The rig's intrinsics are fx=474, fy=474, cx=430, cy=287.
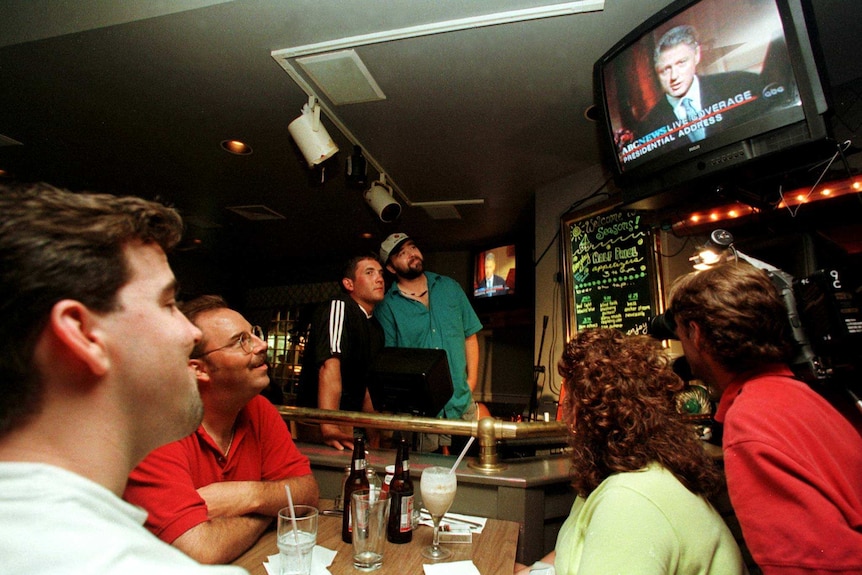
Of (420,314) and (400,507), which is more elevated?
(420,314)

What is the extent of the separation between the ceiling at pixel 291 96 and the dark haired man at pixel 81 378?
1793 millimetres

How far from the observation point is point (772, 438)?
110cm

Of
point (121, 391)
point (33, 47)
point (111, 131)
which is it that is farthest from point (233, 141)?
point (121, 391)

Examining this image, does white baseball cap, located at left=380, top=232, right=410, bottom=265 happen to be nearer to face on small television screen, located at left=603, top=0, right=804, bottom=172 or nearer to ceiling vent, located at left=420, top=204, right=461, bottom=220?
ceiling vent, located at left=420, top=204, right=461, bottom=220

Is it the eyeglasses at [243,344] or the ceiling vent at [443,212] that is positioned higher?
the ceiling vent at [443,212]

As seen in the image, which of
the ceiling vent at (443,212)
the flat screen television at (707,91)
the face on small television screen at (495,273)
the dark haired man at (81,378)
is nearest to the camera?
the dark haired man at (81,378)

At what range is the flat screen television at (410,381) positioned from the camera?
191 centimetres

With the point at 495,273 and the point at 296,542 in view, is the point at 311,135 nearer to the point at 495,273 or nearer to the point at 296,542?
the point at 296,542

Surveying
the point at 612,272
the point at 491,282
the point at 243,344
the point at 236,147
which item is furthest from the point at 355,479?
the point at 491,282

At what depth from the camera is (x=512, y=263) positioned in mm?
4926

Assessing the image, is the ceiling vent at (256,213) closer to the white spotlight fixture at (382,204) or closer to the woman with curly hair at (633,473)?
the white spotlight fixture at (382,204)

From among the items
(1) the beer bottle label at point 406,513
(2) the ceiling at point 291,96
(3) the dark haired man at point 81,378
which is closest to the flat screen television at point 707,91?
(2) the ceiling at point 291,96

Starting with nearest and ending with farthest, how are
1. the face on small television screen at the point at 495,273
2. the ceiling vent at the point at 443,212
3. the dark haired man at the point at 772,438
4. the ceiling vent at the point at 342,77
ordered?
the dark haired man at the point at 772,438, the ceiling vent at the point at 342,77, the ceiling vent at the point at 443,212, the face on small television screen at the point at 495,273

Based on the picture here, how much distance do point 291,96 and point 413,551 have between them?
96.9 inches
